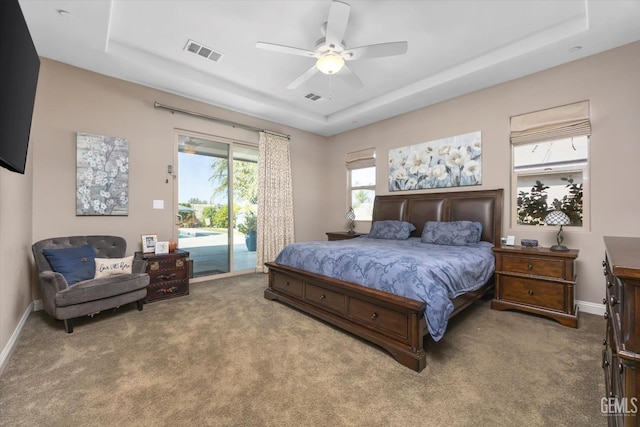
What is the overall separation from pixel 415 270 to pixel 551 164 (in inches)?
107

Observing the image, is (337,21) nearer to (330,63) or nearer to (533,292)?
(330,63)

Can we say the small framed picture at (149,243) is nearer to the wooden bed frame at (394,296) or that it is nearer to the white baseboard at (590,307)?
the wooden bed frame at (394,296)

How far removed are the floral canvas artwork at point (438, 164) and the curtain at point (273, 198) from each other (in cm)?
→ 214

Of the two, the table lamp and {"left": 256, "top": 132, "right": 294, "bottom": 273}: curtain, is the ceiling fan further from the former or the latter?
{"left": 256, "top": 132, "right": 294, "bottom": 273}: curtain

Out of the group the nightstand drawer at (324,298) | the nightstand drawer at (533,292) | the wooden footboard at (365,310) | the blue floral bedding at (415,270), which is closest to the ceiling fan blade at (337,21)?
the blue floral bedding at (415,270)

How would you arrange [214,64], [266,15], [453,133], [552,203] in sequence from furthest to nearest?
[453,133], [214,64], [552,203], [266,15]

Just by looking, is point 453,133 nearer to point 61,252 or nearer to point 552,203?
point 552,203

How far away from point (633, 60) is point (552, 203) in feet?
5.51

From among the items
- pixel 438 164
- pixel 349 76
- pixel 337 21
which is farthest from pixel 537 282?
pixel 337 21

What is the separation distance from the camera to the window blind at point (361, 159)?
546 centimetres

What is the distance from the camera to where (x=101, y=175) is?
3.53m

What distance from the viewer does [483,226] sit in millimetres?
3803

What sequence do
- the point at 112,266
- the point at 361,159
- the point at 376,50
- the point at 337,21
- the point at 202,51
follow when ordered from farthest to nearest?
the point at 361,159, the point at 202,51, the point at 112,266, the point at 376,50, the point at 337,21

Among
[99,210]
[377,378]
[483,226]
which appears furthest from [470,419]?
[99,210]
